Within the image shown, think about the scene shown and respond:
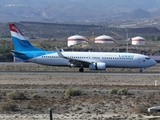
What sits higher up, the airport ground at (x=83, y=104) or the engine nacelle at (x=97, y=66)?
the engine nacelle at (x=97, y=66)

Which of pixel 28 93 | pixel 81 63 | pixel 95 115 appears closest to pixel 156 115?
pixel 95 115

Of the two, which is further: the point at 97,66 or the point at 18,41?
the point at 18,41

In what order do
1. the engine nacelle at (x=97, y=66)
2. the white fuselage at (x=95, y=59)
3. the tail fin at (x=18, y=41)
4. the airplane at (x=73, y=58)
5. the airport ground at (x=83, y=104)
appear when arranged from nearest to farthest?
the airport ground at (x=83, y=104), the engine nacelle at (x=97, y=66), the airplane at (x=73, y=58), the white fuselage at (x=95, y=59), the tail fin at (x=18, y=41)

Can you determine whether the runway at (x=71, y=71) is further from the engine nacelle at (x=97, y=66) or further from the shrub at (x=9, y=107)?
the shrub at (x=9, y=107)

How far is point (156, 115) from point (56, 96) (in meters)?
9.88

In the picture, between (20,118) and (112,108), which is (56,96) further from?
(20,118)

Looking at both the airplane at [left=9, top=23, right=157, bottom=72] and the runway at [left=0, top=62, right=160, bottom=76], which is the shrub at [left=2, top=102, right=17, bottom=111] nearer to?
the runway at [left=0, top=62, right=160, bottom=76]

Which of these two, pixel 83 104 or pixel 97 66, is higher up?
pixel 97 66

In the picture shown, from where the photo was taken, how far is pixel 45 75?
184ft

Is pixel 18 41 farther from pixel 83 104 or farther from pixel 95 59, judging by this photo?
pixel 83 104

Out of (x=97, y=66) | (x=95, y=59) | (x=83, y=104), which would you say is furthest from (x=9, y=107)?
(x=95, y=59)

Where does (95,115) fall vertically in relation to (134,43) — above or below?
below

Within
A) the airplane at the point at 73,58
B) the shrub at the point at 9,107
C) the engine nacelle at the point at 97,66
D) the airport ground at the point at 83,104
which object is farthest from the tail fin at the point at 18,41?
the shrub at the point at 9,107

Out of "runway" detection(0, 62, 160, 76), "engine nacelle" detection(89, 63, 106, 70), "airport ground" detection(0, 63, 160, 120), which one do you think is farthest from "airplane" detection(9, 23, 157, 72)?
"airport ground" detection(0, 63, 160, 120)
